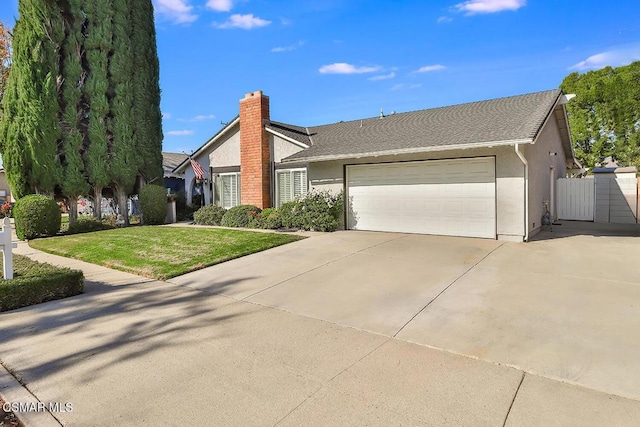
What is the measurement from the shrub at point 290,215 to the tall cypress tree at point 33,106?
31.8ft

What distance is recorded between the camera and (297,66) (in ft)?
49.3

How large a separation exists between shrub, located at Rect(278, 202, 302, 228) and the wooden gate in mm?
11219

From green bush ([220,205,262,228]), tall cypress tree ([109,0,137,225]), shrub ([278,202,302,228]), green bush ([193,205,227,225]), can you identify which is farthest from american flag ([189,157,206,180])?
shrub ([278,202,302,228])

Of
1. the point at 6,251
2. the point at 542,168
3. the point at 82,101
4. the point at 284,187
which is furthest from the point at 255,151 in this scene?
the point at 542,168

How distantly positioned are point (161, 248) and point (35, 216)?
6.92 metres

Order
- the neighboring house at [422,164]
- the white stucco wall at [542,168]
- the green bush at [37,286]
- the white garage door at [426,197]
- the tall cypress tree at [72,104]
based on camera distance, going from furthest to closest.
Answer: the tall cypress tree at [72,104]
the white stucco wall at [542,168]
the white garage door at [426,197]
the neighboring house at [422,164]
the green bush at [37,286]

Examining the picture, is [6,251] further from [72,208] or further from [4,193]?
[4,193]

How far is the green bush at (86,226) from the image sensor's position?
47.4 ft

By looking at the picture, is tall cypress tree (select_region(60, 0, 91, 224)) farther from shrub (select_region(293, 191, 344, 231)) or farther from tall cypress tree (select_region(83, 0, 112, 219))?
shrub (select_region(293, 191, 344, 231))

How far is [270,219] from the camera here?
43.3 ft

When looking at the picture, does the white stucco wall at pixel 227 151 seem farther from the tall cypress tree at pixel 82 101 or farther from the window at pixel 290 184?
the tall cypress tree at pixel 82 101

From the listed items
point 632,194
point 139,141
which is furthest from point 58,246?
point 632,194

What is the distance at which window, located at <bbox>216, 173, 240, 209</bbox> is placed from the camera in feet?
53.2

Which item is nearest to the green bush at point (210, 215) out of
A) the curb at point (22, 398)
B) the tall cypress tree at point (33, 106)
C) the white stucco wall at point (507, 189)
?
the tall cypress tree at point (33, 106)
